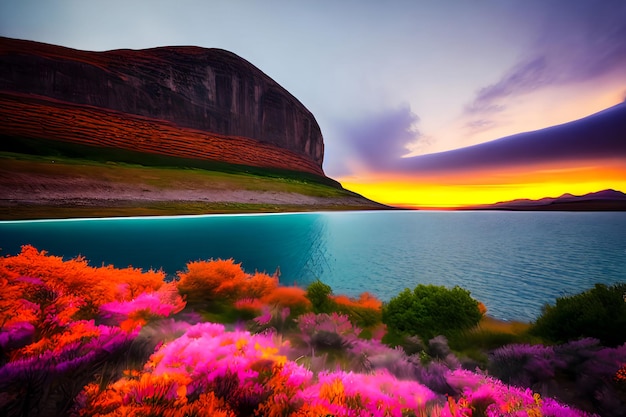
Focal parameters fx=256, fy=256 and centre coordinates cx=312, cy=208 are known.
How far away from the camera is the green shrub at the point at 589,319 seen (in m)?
6.01

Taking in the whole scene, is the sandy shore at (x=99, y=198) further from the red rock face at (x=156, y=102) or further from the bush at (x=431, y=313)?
the bush at (x=431, y=313)

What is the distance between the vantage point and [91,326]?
13.8ft

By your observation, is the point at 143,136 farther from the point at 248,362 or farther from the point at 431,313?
the point at 248,362

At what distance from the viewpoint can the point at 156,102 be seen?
4158 inches

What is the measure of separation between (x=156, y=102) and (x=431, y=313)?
12826 cm

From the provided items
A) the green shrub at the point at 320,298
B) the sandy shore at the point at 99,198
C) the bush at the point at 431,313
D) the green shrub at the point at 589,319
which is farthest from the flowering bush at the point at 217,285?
the sandy shore at the point at 99,198

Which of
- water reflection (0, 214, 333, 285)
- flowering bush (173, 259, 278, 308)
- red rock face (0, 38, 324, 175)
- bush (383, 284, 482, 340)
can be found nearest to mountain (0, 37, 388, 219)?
red rock face (0, 38, 324, 175)

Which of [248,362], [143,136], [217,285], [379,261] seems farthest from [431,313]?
[143,136]

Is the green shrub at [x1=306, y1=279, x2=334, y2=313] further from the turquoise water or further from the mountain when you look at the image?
the mountain

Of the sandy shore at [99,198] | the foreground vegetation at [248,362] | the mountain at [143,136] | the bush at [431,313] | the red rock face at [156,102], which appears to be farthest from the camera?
the red rock face at [156,102]

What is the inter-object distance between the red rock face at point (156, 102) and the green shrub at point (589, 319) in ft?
338

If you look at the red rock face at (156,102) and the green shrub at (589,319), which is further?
the red rock face at (156,102)

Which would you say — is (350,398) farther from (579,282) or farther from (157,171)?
(157,171)

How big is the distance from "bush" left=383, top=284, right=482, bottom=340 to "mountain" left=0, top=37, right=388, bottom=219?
139 feet
